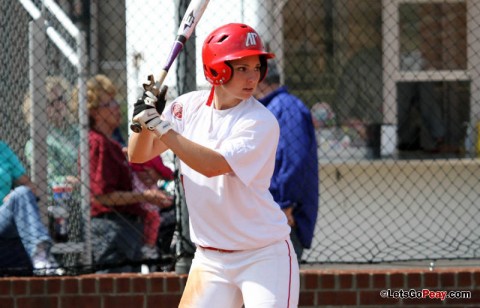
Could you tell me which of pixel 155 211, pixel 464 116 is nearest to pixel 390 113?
pixel 464 116

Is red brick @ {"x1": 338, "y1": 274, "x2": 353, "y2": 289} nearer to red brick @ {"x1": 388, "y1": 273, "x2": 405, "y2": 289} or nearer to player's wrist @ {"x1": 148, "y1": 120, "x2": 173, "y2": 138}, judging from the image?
red brick @ {"x1": 388, "y1": 273, "x2": 405, "y2": 289}

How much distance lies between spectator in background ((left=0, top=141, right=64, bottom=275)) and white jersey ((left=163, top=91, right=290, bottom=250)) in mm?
2179

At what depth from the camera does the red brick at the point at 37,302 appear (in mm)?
5980

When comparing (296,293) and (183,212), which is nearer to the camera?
(296,293)

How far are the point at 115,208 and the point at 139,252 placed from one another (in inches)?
13.1

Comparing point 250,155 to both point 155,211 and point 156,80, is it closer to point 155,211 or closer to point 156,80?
point 156,80

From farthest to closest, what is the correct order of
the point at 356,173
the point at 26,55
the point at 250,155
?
the point at 356,173
the point at 26,55
the point at 250,155

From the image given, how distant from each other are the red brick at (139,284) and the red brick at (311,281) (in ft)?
3.08

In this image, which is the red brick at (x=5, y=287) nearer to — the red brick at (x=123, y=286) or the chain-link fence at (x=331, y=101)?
the chain-link fence at (x=331, y=101)

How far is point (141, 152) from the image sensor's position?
441 cm

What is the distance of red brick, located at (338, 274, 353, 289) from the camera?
19.8 feet

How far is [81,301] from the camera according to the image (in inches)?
235

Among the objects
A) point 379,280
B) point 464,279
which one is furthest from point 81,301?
point 464,279

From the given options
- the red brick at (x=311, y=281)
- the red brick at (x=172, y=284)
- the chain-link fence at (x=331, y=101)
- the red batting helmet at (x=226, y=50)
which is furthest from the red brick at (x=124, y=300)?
the red batting helmet at (x=226, y=50)
